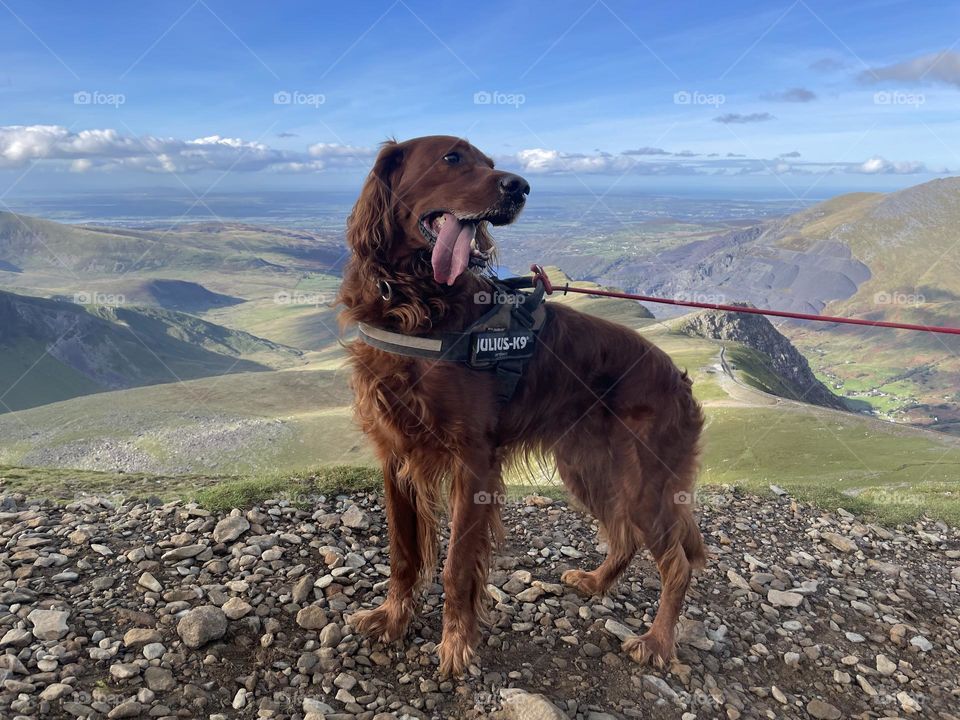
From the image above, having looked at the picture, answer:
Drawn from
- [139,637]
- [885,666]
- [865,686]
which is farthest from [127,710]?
[885,666]

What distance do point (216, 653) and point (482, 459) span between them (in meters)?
2.13

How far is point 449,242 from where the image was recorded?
4.39 meters

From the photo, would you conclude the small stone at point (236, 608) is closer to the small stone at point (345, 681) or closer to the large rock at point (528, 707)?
the small stone at point (345, 681)

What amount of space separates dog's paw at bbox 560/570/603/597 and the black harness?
1989 mm

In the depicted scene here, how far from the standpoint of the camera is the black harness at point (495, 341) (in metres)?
4.39

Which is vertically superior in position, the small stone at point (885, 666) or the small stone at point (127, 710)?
the small stone at point (127, 710)

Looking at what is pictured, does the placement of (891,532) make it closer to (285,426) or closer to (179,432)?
(285,426)

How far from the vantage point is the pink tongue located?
14.3ft

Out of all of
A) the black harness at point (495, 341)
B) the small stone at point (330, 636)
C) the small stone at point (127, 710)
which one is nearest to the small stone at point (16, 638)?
the small stone at point (127, 710)

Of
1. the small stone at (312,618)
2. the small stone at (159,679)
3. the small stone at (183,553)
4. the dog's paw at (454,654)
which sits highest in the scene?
the small stone at (183,553)

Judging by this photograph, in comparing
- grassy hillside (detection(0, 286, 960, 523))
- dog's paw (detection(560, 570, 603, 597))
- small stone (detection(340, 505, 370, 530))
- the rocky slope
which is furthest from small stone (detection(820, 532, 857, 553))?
the rocky slope

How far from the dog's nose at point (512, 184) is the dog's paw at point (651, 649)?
3.40 metres

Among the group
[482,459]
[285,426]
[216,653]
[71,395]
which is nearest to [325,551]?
[216,653]

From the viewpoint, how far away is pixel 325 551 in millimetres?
5633
